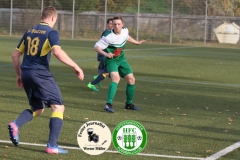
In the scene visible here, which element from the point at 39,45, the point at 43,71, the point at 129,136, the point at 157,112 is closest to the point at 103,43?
the point at 157,112

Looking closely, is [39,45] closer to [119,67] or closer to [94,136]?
[94,136]

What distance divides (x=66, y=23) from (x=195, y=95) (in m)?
33.1

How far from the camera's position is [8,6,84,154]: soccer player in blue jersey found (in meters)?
7.76

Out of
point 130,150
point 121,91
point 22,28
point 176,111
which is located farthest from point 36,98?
point 22,28

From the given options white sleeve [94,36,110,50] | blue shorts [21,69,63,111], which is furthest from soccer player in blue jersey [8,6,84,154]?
white sleeve [94,36,110,50]

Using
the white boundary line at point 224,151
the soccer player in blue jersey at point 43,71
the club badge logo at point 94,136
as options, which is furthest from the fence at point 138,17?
the club badge logo at point 94,136

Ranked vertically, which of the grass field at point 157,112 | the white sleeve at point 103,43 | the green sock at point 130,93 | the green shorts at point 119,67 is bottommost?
the grass field at point 157,112

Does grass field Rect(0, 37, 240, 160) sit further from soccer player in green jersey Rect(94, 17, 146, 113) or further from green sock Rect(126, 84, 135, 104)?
soccer player in green jersey Rect(94, 17, 146, 113)

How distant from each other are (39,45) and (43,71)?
0.34m

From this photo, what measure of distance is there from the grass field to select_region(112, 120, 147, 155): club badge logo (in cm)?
31

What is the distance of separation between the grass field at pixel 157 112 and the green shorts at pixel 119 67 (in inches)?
27.4

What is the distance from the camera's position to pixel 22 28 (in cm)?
4766

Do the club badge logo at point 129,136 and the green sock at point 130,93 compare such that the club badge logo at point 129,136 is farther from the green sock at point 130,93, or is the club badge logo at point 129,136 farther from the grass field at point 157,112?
the green sock at point 130,93

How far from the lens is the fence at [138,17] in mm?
44719
